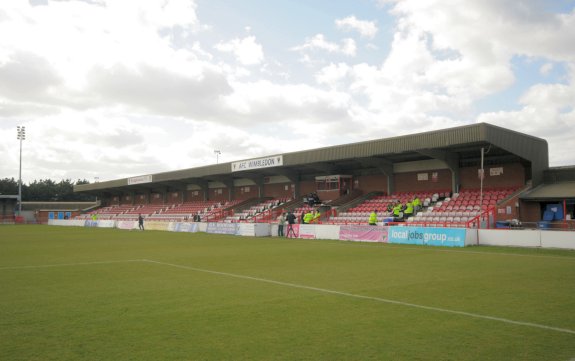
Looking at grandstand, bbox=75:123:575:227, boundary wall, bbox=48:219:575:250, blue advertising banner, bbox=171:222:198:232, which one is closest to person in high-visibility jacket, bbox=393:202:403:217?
grandstand, bbox=75:123:575:227

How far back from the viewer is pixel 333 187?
44.2 metres

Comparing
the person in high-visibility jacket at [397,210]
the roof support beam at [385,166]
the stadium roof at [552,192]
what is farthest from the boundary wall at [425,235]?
the roof support beam at [385,166]

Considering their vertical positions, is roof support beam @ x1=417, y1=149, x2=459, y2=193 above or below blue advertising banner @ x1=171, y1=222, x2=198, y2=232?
above

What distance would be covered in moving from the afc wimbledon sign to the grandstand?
97 millimetres

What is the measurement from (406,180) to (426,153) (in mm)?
6470

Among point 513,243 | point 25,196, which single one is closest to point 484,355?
point 513,243

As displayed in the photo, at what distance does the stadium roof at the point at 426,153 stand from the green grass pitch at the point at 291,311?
45.5ft

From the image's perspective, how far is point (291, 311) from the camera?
8.91 meters

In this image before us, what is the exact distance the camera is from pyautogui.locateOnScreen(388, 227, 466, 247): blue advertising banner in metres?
23.8

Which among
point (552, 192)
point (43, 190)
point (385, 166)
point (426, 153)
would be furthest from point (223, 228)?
point (43, 190)

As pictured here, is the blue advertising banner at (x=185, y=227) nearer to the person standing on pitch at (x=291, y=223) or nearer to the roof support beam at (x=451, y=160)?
the person standing on pitch at (x=291, y=223)

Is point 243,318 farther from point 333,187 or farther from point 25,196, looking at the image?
point 25,196

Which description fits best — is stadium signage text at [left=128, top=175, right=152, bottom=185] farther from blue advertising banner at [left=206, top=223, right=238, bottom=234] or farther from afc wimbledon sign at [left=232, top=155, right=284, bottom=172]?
blue advertising banner at [left=206, top=223, right=238, bottom=234]

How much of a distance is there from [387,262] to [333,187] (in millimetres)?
27030
